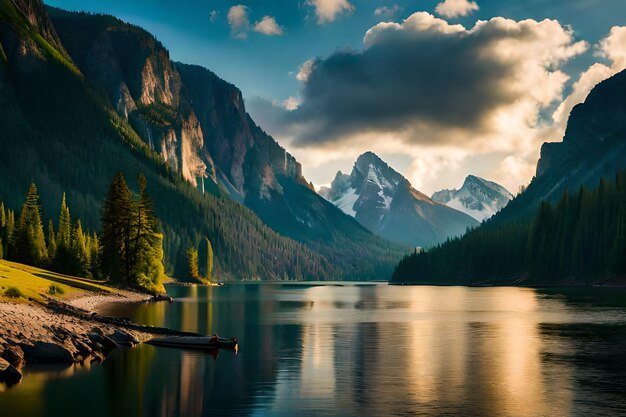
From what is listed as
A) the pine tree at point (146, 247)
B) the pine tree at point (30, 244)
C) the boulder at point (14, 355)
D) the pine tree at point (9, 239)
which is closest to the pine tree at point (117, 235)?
the pine tree at point (146, 247)

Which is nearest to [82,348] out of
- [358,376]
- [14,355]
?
[14,355]

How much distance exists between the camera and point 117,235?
134m

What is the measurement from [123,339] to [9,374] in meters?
19.1

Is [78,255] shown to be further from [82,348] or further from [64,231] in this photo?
[82,348]

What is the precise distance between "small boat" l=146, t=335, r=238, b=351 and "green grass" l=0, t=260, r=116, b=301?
1693 cm

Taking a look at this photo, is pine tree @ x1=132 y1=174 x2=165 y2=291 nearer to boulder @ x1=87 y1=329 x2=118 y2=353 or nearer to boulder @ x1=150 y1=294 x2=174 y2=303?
boulder @ x1=150 y1=294 x2=174 y2=303

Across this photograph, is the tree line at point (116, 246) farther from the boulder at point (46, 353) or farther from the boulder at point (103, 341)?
the boulder at point (46, 353)

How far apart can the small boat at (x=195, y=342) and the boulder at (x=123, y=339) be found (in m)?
1.71

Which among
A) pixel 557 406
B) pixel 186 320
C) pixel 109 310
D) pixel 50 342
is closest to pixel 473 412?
pixel 557 406

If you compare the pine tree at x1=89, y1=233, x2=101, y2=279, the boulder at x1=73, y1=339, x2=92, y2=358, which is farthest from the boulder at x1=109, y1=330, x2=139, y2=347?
the pine tree at x1=89, y1=233, x2=101, y2=279

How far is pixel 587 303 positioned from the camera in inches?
4840

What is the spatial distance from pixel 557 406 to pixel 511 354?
838 inches

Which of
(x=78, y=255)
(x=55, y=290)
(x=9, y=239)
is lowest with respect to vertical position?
(x=55, y=290)

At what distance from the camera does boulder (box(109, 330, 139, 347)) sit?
2448 inches
